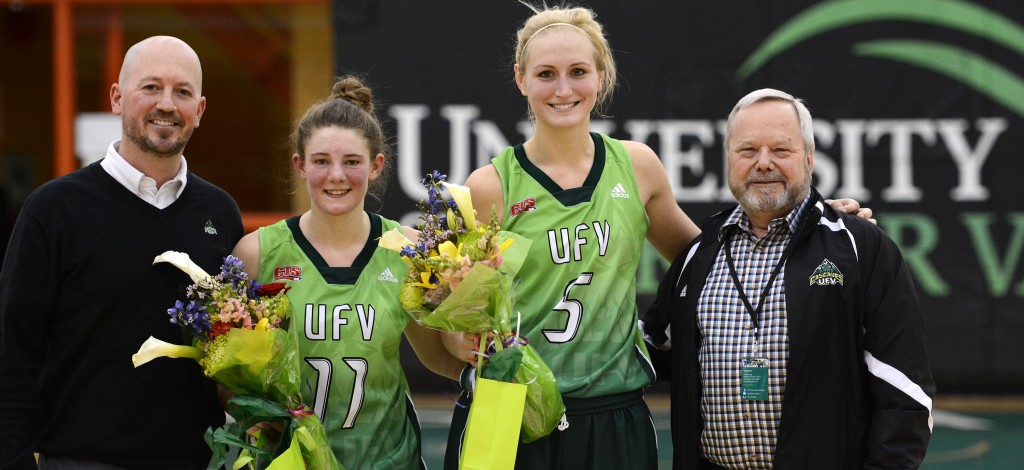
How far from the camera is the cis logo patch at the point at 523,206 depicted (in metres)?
3.53

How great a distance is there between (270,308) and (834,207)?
5.57 feet

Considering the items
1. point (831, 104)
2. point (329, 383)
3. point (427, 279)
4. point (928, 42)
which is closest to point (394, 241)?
point (427, 279)

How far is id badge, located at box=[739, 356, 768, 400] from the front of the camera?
3.12 meters

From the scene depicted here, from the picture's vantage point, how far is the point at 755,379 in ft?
10.3

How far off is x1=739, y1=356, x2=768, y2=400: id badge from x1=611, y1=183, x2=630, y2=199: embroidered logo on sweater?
72 centimetres

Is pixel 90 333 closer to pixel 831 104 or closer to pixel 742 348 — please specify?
pixel 742 348

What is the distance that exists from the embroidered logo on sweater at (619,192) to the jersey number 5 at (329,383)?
0.96 metres

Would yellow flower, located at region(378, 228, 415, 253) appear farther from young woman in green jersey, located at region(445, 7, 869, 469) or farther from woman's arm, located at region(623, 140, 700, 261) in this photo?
woman's arm, located at region(623, 140, 700, 261)

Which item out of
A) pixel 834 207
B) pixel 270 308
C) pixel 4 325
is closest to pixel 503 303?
pixel 270 308

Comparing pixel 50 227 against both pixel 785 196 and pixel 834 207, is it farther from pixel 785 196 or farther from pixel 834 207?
pixel 834 207

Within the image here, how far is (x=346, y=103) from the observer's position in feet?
11.4

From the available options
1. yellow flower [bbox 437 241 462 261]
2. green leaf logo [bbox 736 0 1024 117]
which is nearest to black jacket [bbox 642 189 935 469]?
yellow flower [bbox 437 241 462 261]

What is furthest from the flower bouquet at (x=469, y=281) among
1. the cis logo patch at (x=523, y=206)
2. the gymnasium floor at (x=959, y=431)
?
the gymnasium floor at (x=959, y=431)

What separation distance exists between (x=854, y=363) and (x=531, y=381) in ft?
2.94
